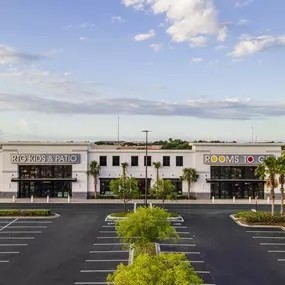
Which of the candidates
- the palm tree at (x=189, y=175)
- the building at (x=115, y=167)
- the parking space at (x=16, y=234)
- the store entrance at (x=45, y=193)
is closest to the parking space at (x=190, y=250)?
the parking space at (x=16, y=234)

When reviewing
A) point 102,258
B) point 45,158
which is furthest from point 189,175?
point 102,258

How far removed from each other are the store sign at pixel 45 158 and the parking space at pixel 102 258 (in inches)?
991

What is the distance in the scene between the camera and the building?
61.2 metres

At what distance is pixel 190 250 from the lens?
31.8 m

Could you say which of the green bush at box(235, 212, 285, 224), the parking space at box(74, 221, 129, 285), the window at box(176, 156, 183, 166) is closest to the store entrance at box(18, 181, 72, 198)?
the window at box(176, 156, 183, 166)

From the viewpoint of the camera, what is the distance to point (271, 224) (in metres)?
41.5

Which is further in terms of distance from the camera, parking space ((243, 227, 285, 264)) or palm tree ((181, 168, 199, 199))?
palm tree ((181, 168, 199, 199))

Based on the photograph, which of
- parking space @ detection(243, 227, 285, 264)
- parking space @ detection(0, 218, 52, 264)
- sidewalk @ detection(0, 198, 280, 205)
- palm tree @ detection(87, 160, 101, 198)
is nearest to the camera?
parking space @ detection(0, 218, 52, 264)

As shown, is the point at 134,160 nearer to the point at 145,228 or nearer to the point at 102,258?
the point at 102,258

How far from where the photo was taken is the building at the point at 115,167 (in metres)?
61.2

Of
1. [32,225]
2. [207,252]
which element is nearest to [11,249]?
[32,225]

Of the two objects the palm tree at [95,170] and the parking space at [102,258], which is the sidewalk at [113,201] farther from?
the parking space at [102,258]

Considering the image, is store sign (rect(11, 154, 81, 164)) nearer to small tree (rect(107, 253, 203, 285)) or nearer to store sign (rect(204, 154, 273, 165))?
store sign (rect(204, 154, 273, 165))

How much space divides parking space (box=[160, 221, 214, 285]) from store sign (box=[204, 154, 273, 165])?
22.5m
